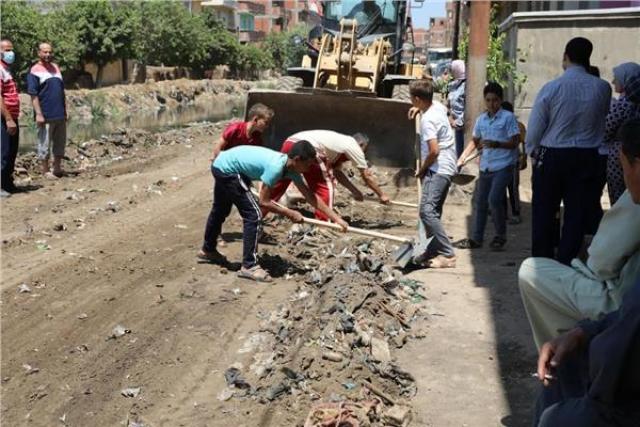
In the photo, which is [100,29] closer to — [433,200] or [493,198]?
[493,198]

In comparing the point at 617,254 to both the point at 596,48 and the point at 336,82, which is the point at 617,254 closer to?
the point at 596,48

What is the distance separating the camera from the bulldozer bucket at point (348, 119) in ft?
33.9

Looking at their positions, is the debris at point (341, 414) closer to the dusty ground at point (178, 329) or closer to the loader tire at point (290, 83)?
the dusty ground at point (178, 329)

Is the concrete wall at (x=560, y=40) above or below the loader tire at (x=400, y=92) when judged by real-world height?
above

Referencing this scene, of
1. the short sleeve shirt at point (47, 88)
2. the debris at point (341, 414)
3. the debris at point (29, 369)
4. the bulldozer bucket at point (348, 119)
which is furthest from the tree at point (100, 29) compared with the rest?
the debris at point (341, 414)

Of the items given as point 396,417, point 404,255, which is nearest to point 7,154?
point 404,255

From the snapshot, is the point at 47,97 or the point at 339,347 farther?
the point at 47,97

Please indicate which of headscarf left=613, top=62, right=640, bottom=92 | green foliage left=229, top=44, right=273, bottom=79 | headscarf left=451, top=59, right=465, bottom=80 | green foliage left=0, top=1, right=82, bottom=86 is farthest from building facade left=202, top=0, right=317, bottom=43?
headscarf left=613, top=62, right=640, bottom=92

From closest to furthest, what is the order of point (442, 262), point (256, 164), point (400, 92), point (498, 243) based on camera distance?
point (256, 164), point (442, 262), point (498, 243), point (400, 92)

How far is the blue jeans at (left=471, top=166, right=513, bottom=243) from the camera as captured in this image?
7.02 m

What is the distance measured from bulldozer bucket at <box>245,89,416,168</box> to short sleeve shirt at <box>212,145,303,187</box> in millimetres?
3759

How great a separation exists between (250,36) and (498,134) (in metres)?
85.2

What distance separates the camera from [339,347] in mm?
4668

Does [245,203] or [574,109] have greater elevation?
[574,109]
